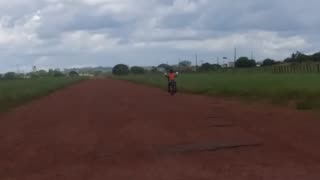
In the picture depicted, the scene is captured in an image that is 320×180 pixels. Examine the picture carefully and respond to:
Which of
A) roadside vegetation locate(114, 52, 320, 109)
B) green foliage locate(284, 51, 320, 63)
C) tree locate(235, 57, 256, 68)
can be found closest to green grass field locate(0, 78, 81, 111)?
roadside vegetation locate(114, 52, 320, 109)

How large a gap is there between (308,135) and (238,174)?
547 centimetres

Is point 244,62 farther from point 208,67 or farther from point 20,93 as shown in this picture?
point 20,93

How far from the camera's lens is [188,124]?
62.8ft

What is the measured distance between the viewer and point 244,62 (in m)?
150

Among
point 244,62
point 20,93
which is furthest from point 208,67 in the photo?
point 20,93

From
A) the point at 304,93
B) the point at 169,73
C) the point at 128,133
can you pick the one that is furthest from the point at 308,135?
the point at 169,73

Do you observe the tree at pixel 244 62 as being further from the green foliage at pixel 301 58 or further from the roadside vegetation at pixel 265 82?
the green foliage at pixel 301 58

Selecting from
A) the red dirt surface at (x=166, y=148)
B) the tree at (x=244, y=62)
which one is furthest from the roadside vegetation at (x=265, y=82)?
the red dirt surface at (x=166, y=148)

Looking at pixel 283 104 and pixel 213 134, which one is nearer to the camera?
pixel 213 134

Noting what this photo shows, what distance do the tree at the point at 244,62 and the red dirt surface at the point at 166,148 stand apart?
12742cm

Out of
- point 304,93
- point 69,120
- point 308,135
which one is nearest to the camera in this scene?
point 308,135

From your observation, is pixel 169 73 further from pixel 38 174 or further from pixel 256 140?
pixel 38 174

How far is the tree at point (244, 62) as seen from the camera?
148625mm

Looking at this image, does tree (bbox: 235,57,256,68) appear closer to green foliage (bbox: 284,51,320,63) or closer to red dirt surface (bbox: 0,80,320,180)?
green foliage (bbox: 284,51,320,63)
